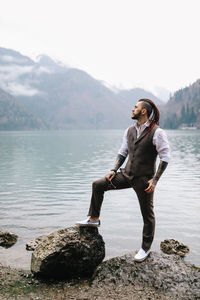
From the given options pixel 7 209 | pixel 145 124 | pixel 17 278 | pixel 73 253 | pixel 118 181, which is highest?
pixel 145 124

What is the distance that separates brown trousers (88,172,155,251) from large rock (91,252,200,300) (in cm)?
48

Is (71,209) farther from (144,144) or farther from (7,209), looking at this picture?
(144,144)

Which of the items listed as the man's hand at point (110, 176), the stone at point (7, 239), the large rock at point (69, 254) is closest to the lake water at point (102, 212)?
the stone at point (7, 239)

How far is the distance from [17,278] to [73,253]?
165 centimetres

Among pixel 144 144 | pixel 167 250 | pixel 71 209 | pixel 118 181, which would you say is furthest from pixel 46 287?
pixel 71 209

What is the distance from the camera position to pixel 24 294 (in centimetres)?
719

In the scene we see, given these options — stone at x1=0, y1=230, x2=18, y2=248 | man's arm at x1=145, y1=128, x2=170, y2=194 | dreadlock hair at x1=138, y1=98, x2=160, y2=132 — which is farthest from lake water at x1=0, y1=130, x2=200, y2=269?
dreadlock hair at x1=138, y1=98, x2=160, y2=132

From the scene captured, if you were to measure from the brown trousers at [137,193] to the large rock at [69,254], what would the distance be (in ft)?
2.72

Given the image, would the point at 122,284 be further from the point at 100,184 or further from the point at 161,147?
the point at 161,147

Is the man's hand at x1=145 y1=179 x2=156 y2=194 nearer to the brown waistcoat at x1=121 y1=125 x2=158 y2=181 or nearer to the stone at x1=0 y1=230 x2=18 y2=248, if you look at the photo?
the brown waistcoat at x1=121 y1=125 x2=158 y2=181

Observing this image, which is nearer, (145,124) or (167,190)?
(145,124)

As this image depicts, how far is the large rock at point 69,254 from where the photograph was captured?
791 cm

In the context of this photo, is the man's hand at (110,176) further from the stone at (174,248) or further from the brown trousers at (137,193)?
the stone at (174,248)

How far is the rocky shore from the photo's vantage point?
706cm
